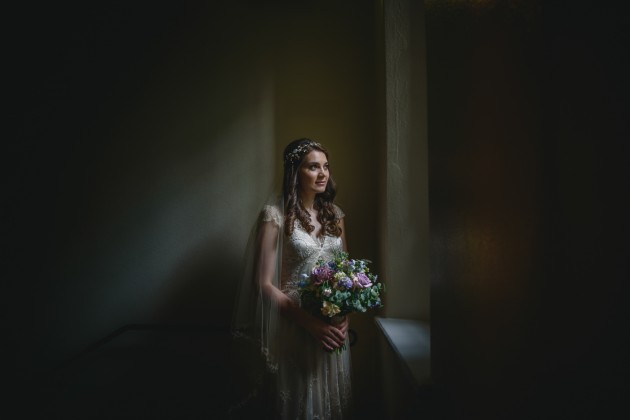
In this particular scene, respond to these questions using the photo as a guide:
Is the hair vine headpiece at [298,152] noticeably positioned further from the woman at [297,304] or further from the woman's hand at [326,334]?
the woman's hand at [326,334]

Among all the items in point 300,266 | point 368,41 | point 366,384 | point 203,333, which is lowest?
point 366,384

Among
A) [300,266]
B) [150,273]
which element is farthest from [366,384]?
[150,273]

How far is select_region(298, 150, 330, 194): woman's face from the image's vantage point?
1970 millimetres

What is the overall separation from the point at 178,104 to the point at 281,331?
175 cm

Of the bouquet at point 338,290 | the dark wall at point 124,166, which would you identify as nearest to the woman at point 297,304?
the bouquet at point 338,290

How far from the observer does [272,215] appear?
6.20ft

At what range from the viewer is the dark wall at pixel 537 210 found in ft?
1.29

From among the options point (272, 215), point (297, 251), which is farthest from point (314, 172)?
point (297, 251)

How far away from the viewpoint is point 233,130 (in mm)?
2465

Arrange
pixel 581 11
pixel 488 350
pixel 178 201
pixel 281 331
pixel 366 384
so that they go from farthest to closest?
pixel 178 201 → pixel 366 384 → pixel 281 331 → pixel 488 350 → pixel 581 11

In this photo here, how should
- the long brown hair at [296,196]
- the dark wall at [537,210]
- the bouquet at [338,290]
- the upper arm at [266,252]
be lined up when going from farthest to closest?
the long brown hair at [296,196]
the upper arm at [266,252]
the bouquet at [338,290]
the dark wall at [537,210]

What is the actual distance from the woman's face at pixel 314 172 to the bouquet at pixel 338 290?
49 centimetres

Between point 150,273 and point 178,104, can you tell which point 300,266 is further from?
point 178,104

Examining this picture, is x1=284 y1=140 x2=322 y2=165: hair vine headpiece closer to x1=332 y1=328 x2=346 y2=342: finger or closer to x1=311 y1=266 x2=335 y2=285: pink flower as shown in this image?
x1=311 y1=266 x2=335 y2=285: pink flower
